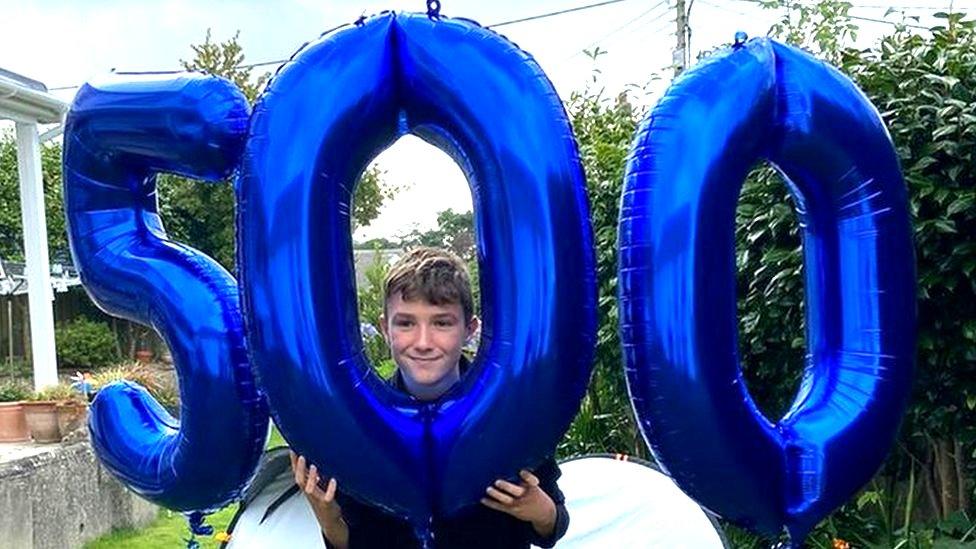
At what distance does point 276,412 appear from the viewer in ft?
5.24

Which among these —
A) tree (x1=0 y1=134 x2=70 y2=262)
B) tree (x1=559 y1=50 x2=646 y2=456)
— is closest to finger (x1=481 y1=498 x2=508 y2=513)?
tree (x1=559 y1=50 x2=646 y2=456)

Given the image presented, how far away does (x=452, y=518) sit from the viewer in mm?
1797

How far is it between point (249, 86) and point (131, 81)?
13.0 metres

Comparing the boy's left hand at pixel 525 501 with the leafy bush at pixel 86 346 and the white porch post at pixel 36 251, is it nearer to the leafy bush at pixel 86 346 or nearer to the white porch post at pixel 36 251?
the white porch post at pixel 36 251

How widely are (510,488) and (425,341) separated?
0.94 feet

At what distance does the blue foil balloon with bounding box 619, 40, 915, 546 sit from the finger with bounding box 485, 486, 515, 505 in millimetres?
253

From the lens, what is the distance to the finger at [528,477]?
165 centimetres

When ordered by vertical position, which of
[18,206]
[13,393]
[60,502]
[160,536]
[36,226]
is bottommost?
[160,536]

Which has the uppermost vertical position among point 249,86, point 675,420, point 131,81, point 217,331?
point 249,86

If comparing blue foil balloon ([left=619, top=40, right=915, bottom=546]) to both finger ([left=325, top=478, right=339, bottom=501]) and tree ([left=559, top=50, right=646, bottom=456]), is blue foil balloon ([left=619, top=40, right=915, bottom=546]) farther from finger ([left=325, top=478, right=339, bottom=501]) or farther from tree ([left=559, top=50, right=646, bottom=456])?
tree ([left=559, top=50, right=646, bottom=456])

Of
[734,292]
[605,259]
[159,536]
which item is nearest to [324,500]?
[734,292]

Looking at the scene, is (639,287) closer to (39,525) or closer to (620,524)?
(620,524)

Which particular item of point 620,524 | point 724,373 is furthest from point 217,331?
point 620,524

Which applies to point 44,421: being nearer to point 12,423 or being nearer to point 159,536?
point 12,423
